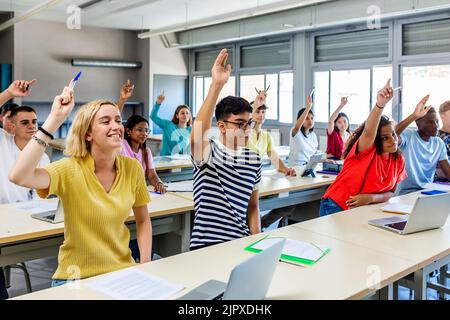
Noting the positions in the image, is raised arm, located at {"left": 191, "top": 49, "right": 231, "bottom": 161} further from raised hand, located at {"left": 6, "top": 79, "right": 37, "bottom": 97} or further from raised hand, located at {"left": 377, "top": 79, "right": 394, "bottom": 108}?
raised hand, located at {"left": 6, "top": 79, "right": 37, "bottom": 97}

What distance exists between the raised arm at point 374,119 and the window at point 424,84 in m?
4.12

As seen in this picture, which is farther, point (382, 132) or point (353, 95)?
point (353, 95)

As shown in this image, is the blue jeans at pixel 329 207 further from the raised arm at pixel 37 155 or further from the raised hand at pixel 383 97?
the raised arm at pixel 37 155

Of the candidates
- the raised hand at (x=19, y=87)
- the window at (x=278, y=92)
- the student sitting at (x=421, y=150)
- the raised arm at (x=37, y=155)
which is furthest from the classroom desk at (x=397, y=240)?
the window at (x=278, y=92)

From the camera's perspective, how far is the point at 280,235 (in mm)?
2229

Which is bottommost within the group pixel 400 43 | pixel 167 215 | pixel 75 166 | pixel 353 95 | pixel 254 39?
pixel 167 215

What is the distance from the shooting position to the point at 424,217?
2240mm

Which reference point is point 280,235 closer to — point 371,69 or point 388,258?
point 388,258

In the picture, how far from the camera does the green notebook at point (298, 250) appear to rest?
1832 millimetres

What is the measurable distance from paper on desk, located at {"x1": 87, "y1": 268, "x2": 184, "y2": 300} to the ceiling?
498 centimetres

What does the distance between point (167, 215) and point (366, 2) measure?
16.6 ft

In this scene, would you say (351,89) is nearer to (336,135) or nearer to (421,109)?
(336,135)
